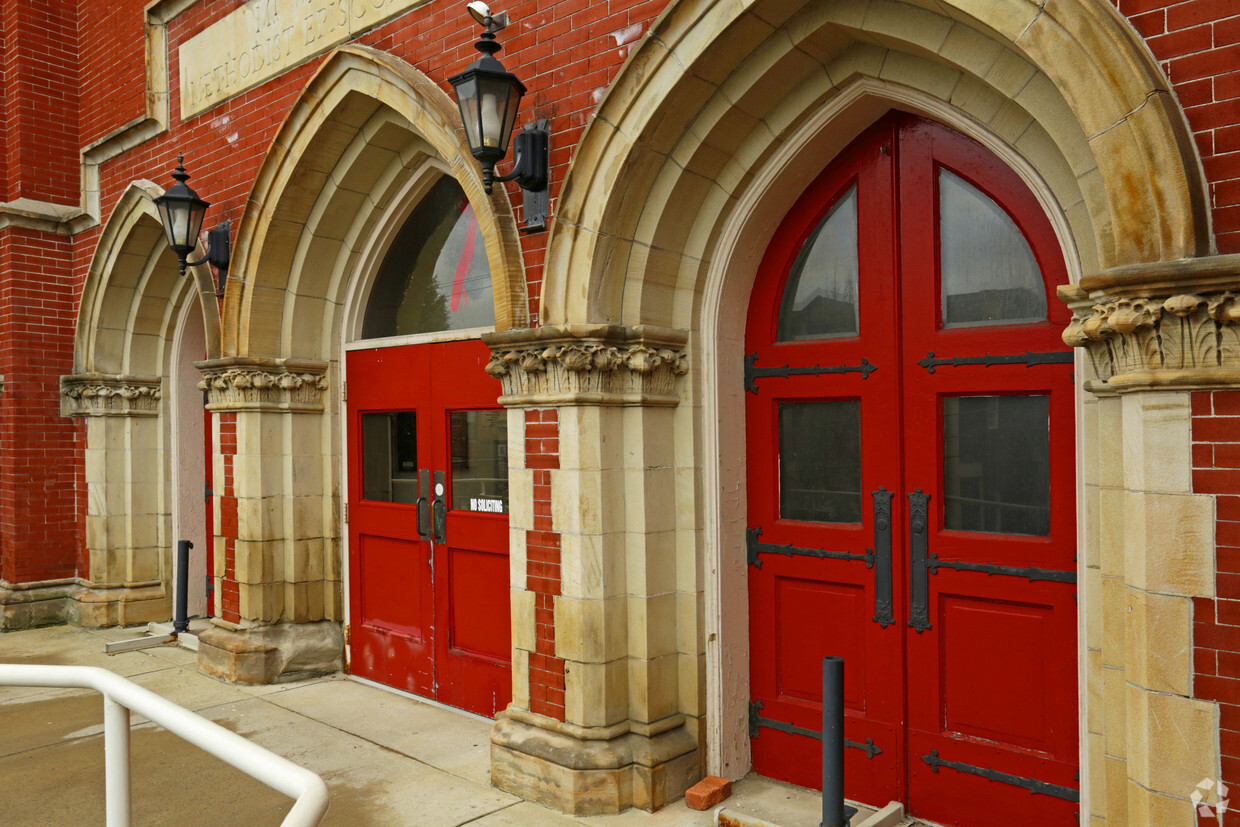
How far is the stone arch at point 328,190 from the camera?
5070 millimetres

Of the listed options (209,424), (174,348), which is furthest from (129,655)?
(174,348)

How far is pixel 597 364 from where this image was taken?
4.09 meters

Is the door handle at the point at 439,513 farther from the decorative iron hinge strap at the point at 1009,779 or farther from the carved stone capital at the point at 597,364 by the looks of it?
the decorative iron hinge strap at the point at 1009,779

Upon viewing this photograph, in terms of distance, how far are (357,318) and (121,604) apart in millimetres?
3910

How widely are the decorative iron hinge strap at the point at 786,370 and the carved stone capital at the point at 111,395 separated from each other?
20.2 ft

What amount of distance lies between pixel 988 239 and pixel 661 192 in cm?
142

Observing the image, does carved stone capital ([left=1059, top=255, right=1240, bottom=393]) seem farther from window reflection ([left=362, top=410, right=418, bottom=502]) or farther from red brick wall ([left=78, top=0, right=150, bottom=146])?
red brick wall ([left=78, top=0, right=150, bottom=146])

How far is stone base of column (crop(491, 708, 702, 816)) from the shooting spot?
4020 millimetres

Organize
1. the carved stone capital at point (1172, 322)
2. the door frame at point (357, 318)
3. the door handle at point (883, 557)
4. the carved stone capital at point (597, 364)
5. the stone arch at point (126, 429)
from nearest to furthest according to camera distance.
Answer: the carved stone capital at point (1172, 322), the door handle at point (883, 557), the carved stone capital at point (597, 364), the door frame at point (357, 318), the stone arch at point (126, 429)

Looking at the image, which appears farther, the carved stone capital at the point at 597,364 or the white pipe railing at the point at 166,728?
the carved stone capital at the point at 597,364

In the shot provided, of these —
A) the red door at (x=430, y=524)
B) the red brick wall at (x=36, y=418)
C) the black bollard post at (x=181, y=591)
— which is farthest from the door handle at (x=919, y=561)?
the red brick wall at (x=36, y=418)

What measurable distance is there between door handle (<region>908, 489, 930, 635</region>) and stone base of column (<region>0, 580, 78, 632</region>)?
779cm

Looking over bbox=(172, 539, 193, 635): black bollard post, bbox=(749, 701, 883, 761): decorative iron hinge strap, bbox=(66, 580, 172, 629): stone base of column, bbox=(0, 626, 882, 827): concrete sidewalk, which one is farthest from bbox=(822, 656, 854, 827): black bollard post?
bbox=(66, 580, 172, 629): stone base of column

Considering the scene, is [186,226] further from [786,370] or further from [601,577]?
[786,370]
